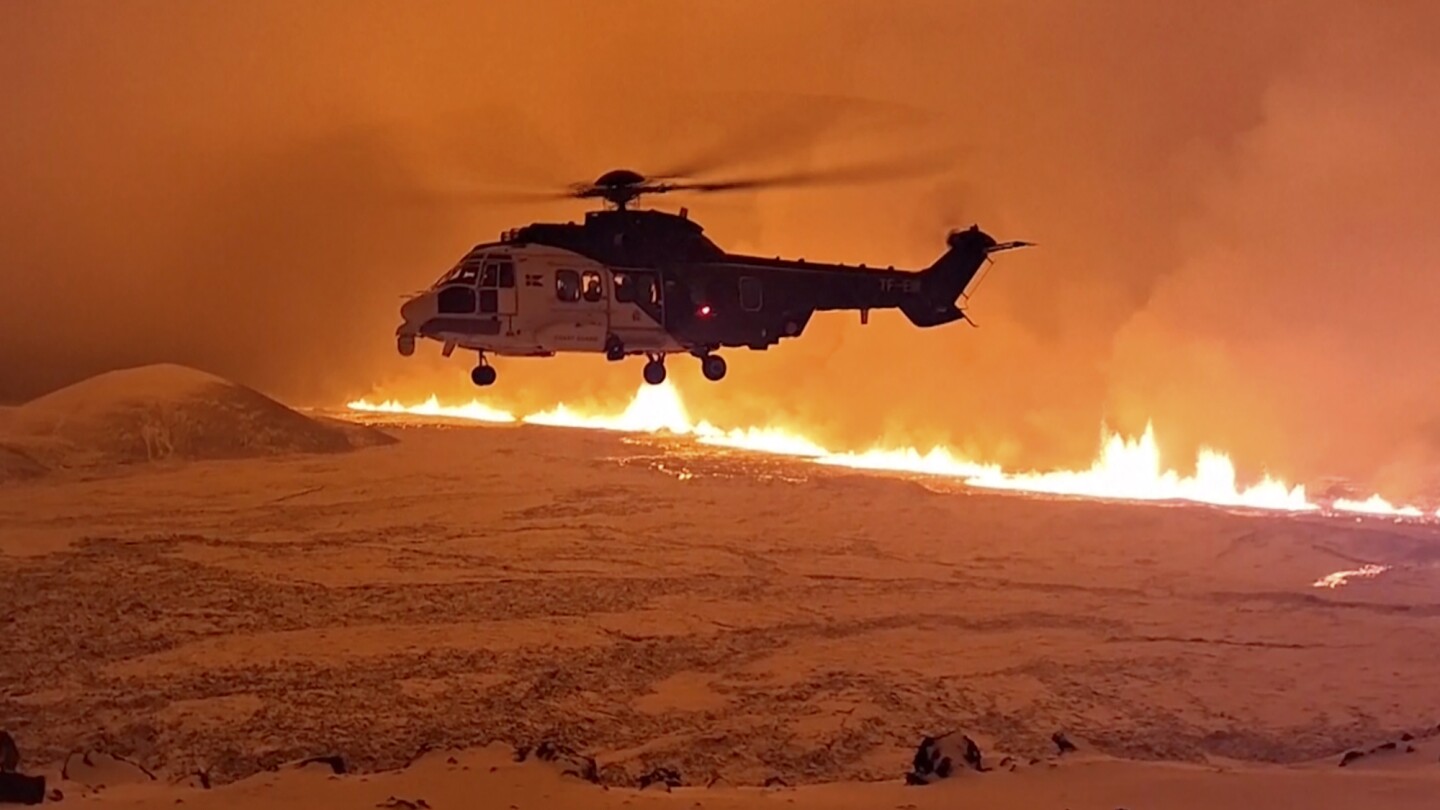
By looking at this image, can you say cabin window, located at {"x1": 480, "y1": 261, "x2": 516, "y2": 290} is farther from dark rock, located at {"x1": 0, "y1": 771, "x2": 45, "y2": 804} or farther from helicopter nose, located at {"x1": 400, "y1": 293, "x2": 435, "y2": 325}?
dark rock, located at {"x1": 0, "y1": 771, "x2": 45, "y2": 804}

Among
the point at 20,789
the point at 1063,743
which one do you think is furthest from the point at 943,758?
the point at 20,789

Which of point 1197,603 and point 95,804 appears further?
point 1197,603

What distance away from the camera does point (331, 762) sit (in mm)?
8656

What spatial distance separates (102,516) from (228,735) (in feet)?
11.5

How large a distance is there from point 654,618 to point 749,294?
3.58 metres

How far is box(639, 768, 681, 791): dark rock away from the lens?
29.5 feet

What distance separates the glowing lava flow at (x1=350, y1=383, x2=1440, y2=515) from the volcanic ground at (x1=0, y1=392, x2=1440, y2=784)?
1044 mm

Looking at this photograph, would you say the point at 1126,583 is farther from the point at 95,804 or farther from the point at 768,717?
the point at 95,804

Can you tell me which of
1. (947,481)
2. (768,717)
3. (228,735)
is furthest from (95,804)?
(947,481)

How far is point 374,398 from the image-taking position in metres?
15.3

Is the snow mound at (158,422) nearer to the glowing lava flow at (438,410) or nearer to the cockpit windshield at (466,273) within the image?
the glowing lava flow at (438,410)

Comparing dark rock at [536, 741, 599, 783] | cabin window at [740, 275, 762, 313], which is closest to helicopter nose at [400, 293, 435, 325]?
cabin window at [740, 275, 762, 313]

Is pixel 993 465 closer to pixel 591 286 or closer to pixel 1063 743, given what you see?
pixel 1063 743

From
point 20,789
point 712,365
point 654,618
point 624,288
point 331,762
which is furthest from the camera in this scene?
point 654,618
